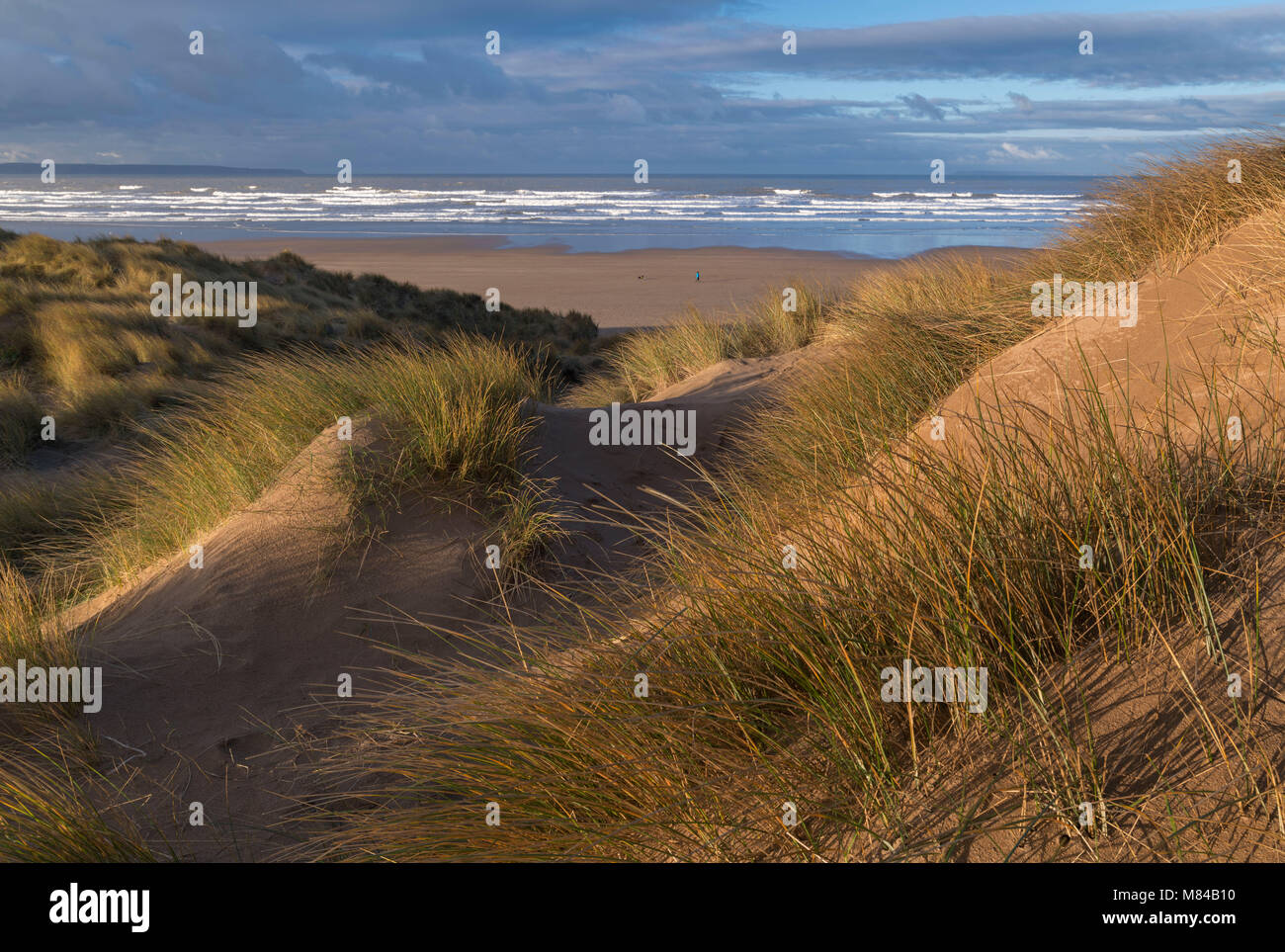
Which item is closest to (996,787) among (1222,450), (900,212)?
(1222,450)

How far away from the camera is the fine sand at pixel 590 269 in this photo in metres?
25.4

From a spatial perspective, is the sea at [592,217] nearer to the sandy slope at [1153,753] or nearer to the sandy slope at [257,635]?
the sandy slope at [257,635]

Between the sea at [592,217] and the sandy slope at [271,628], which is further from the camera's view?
the sea at [592,217]

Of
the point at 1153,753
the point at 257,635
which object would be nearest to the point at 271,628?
the point at 257,635

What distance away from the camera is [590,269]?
3272 cm

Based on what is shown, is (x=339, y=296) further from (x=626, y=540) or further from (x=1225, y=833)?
(x=1225, y=833)

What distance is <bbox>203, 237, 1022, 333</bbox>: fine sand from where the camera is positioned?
25.4 meters

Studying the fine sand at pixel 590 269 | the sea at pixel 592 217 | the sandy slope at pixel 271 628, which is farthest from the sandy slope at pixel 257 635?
the sea at pixel 592 217

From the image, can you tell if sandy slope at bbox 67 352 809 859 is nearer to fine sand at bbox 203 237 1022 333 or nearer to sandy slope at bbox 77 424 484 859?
sandy slope at bbox 77 424 484 859

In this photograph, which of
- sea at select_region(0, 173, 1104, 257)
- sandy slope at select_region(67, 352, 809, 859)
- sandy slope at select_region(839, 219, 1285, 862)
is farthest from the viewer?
sea at select_region(0, 173, 1104, 257)

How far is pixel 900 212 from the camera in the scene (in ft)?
165

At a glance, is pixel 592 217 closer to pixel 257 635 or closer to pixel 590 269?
pixel 590 269

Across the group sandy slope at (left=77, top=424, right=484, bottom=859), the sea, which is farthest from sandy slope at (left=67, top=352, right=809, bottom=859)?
the sea

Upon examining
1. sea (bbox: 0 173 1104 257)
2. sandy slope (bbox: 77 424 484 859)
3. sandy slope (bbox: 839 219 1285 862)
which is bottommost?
sandy slope (bbox: 77 424 484 859)
